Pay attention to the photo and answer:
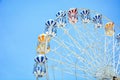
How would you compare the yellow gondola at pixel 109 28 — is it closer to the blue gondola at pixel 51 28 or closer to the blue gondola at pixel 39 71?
the blue gondola at pixel 51 28

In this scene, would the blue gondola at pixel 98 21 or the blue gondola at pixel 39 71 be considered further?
the blue gondola at pixel 98 21

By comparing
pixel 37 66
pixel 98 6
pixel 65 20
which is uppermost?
pixel 98 6

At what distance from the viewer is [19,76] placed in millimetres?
2311

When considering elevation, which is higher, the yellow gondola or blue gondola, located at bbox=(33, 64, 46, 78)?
the yellow gondola

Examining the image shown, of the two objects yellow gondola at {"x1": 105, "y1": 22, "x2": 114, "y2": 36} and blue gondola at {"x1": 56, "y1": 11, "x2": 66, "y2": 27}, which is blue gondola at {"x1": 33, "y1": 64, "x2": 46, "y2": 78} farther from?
yellow gondola at {"x1": 105, "y1": 22, "x2": 114, "y2": 36}

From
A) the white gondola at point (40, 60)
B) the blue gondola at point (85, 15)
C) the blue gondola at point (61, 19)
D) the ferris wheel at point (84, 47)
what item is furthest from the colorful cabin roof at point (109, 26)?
the white gondola at point (40, 60)

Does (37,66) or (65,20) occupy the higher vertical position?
(65,20)

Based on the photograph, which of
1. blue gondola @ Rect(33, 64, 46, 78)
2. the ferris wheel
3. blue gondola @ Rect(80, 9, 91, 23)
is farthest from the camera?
blue gondola @ Rect(80, 9, 91, 23)

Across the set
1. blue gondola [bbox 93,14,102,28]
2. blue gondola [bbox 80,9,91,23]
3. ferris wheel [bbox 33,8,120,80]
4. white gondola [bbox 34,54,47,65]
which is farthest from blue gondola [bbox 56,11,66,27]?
white gondola [bbox 34,54,47,65]

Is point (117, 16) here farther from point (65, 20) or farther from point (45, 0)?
point (65, 20)

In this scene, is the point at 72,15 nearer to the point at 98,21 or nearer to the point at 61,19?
the point at 61,19

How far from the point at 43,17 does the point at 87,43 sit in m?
0.62

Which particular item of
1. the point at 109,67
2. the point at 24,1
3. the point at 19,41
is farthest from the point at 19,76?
the point at 109,67

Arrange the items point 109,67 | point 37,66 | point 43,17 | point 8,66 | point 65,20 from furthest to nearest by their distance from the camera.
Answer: point 43,17 < point 8,66 < point 65,20 < point 109,67 < point 37,66
